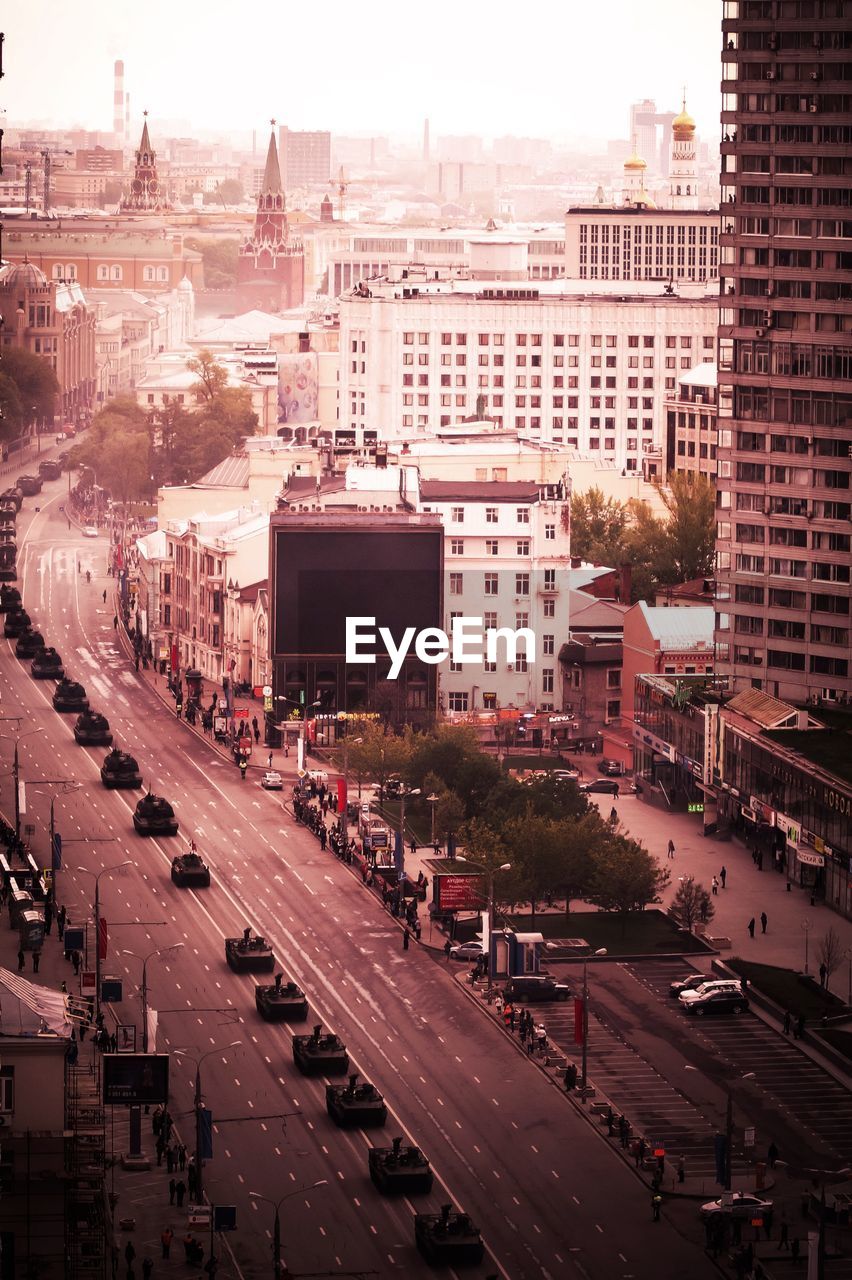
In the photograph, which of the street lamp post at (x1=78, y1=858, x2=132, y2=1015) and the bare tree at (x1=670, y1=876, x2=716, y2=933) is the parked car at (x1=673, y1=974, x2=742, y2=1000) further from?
the street lamp post at (x1=78, y1=858, x2=132, y2=1015)

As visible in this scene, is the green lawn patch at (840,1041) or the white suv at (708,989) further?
the white suv at (708,989)

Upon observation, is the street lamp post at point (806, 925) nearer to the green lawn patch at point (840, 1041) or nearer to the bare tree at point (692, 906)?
the bare tree at point (692, 906)

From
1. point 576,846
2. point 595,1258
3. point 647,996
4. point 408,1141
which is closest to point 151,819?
point 576,846

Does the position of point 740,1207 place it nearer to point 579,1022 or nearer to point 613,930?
point 579,1022

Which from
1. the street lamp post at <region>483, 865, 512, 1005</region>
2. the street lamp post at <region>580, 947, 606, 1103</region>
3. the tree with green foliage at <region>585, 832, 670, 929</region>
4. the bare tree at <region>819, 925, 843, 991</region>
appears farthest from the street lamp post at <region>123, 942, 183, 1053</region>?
the bare tree at <region>819, 925, 843, 991</region>

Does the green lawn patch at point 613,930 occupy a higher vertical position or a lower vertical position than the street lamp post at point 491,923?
lower

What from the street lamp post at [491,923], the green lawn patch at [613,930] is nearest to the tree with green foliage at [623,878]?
the green lawn patch at [613,930]

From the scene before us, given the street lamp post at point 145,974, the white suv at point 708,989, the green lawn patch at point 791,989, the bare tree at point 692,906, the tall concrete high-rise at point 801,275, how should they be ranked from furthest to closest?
the tall concrete high-rise at point 801,275 → the bare tree at point 692,906 → the white suv at point 708,989 → the green lawn patch at point 791,989 → the street lamp post at point 145,974

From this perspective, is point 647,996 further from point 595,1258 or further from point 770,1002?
point 595,1258
